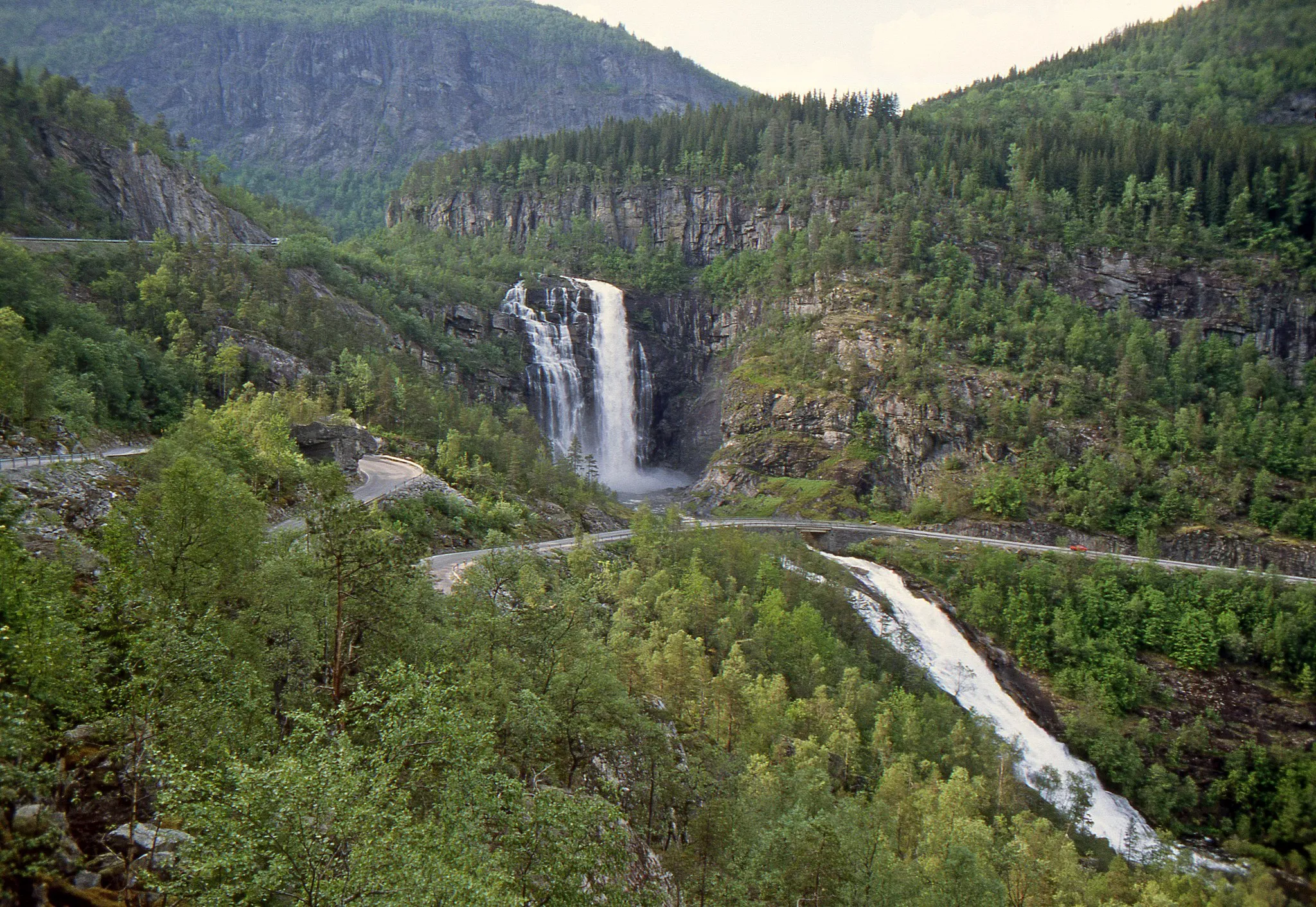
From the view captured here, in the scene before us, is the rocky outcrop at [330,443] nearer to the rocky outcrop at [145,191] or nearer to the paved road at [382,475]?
the paved road at [382,475]

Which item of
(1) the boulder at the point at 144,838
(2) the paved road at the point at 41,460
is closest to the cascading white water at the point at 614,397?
(2) the paved road at the point at 41,460

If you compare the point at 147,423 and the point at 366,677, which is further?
the point at 147,423

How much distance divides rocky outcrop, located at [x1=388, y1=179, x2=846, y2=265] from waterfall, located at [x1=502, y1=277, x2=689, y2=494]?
21884 mm

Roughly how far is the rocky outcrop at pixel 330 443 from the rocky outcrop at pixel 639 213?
79688 mm

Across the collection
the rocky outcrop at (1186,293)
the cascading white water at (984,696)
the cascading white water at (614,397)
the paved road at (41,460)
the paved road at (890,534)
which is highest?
the rocky outcrop at (1186,293)

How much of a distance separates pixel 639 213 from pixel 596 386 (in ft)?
125

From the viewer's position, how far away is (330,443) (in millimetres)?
44188

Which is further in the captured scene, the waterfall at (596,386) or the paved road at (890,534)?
the waterfall at (596,386)

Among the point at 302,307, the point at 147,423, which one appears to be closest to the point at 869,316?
the point at 302,307

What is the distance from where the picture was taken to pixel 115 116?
8012cm

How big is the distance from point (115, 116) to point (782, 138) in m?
87.8

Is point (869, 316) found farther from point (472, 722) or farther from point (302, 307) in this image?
point (472, 722)

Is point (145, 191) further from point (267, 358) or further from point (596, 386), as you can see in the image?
point (596, 386)

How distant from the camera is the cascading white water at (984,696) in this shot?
46344 mm
